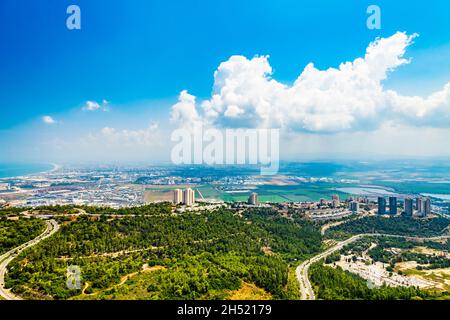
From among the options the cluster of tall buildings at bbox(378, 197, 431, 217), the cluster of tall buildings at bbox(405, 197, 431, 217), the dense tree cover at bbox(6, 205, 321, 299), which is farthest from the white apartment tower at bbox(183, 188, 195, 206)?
the cluster of tall buildings at bbox(405, 197, 431, 217)

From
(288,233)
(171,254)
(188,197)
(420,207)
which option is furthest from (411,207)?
(171,254)

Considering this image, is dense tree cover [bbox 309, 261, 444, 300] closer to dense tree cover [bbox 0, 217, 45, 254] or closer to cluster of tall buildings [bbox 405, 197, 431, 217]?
dense tree cover [bbox 0, 217, 45, 254]

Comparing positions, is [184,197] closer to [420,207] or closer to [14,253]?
[14,253]

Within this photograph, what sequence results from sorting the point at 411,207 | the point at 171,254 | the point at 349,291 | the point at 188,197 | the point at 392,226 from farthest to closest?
the point at 411,207
the point at 392,226
the point at 188,197
the point at 171,254
the point at 349,291
